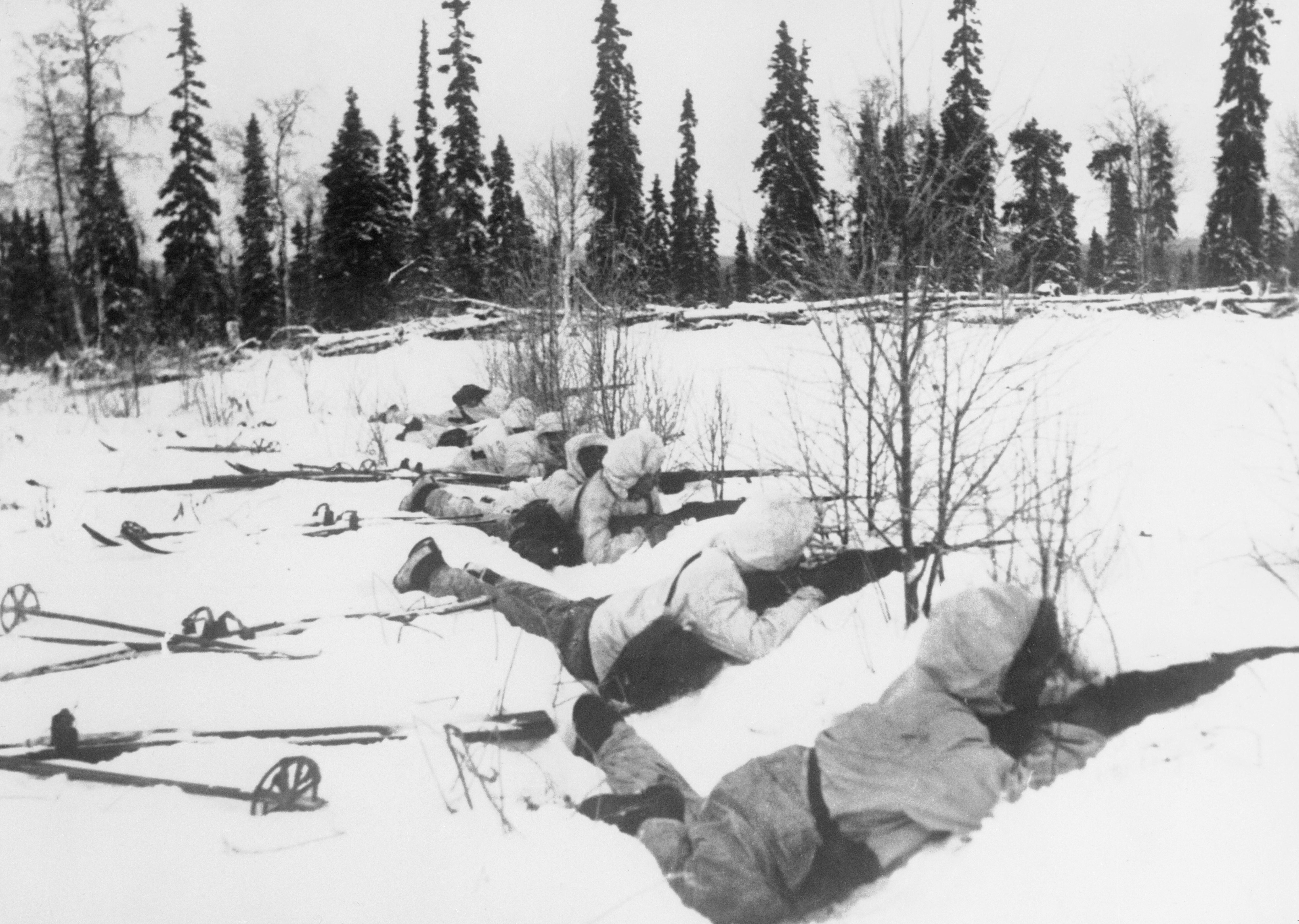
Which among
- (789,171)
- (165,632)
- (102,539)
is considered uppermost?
(789,171)

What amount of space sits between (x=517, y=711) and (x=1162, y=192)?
7.64 metres

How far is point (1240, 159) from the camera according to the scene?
617 cm

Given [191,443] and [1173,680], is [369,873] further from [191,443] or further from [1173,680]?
[191,443]

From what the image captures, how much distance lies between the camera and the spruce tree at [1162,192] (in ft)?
21.7

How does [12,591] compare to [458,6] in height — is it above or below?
below

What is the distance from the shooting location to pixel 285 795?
2.66m

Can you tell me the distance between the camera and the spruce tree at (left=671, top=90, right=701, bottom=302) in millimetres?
32719

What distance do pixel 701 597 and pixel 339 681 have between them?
167 centimetres

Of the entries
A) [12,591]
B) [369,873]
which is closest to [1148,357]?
[369,873]

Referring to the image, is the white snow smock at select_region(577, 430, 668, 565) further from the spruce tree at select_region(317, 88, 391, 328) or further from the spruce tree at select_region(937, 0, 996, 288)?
the spruce tree at select_region(317, 88, 391, 328)

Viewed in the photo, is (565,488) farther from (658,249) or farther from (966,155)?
(658,249)

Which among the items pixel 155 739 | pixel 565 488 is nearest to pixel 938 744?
pixel 155 739

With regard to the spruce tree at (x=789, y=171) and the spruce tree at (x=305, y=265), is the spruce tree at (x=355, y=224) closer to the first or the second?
the spruce tree at (x=305, y=265)

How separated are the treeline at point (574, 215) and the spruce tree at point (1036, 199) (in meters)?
0.03
